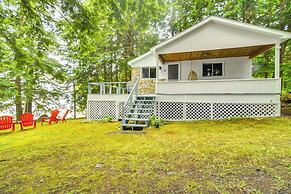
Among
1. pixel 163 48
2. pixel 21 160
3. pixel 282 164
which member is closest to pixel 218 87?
pixel 163 48

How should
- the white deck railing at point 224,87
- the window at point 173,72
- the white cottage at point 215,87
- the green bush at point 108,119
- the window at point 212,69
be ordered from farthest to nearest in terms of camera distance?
1. the window at point 173,72
2. the window at point 212,69
3. the green bush at point 108,119
4. the white cottage at point 215,87
5. the white deck railing at point 224,87

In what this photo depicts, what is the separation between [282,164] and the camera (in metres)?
3.25

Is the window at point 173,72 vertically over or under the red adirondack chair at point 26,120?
over

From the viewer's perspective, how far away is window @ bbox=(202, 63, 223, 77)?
11341mm

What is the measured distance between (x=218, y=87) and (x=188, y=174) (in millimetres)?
6219

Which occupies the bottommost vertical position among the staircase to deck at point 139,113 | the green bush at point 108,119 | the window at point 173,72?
the green bush at point 108,119

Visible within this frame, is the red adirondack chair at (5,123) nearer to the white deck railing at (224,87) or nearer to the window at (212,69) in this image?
the white deck railing at (224,87)

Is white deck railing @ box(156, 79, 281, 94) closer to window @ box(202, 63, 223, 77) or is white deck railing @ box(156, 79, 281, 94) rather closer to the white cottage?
the white cottage

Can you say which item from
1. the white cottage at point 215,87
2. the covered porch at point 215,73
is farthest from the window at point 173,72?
the white cottage at point 215,87

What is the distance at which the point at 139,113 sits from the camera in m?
8.39

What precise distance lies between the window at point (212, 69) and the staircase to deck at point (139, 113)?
180 inches

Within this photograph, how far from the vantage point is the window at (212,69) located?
11.3m

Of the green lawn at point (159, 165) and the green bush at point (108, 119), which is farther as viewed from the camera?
the green bush at point (108, 119)

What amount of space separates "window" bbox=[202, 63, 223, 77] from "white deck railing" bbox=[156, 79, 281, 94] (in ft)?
11.2
